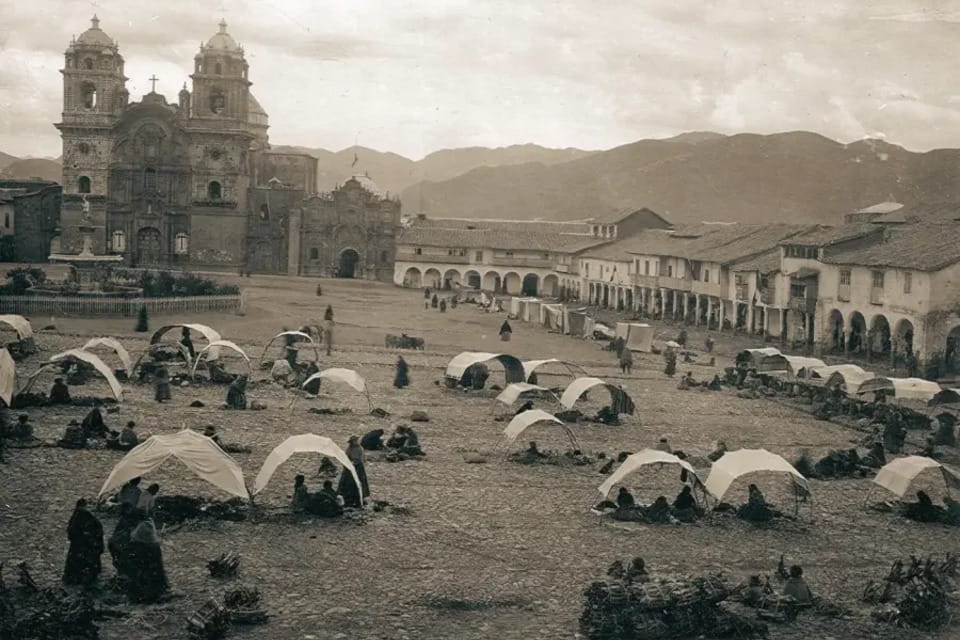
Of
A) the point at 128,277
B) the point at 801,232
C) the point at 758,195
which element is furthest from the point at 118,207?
the point at 758,195

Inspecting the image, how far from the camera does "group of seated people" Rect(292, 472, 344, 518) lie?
656 inches

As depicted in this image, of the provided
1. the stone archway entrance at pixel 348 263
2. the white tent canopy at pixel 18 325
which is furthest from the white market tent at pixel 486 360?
the stone archway entrance at pixel 348 263

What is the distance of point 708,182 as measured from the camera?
5719 inches

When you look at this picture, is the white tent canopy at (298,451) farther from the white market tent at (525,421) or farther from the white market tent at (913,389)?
the white market tent at (913,389)

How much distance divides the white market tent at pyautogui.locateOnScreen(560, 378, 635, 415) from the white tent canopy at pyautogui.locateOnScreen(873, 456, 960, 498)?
8.69 m

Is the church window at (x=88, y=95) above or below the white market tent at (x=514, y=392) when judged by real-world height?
above

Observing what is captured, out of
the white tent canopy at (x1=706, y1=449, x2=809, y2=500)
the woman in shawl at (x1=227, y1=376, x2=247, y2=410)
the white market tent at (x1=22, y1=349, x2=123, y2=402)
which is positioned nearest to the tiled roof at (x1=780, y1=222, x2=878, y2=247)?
the woman in shawl at (x1=227, y1=376, x2=247, y2=410)

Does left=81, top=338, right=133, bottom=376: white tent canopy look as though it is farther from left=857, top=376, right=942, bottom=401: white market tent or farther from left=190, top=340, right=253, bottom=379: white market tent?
left=857, top=376, right=942, bottom=401: white market tent

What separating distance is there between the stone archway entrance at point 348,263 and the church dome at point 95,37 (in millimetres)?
22876

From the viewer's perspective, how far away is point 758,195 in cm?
14000

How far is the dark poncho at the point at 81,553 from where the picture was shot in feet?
42.6

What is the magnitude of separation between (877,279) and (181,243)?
52.5m

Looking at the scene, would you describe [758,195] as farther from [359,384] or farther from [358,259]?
[359,384]

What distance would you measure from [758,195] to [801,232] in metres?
92.1
